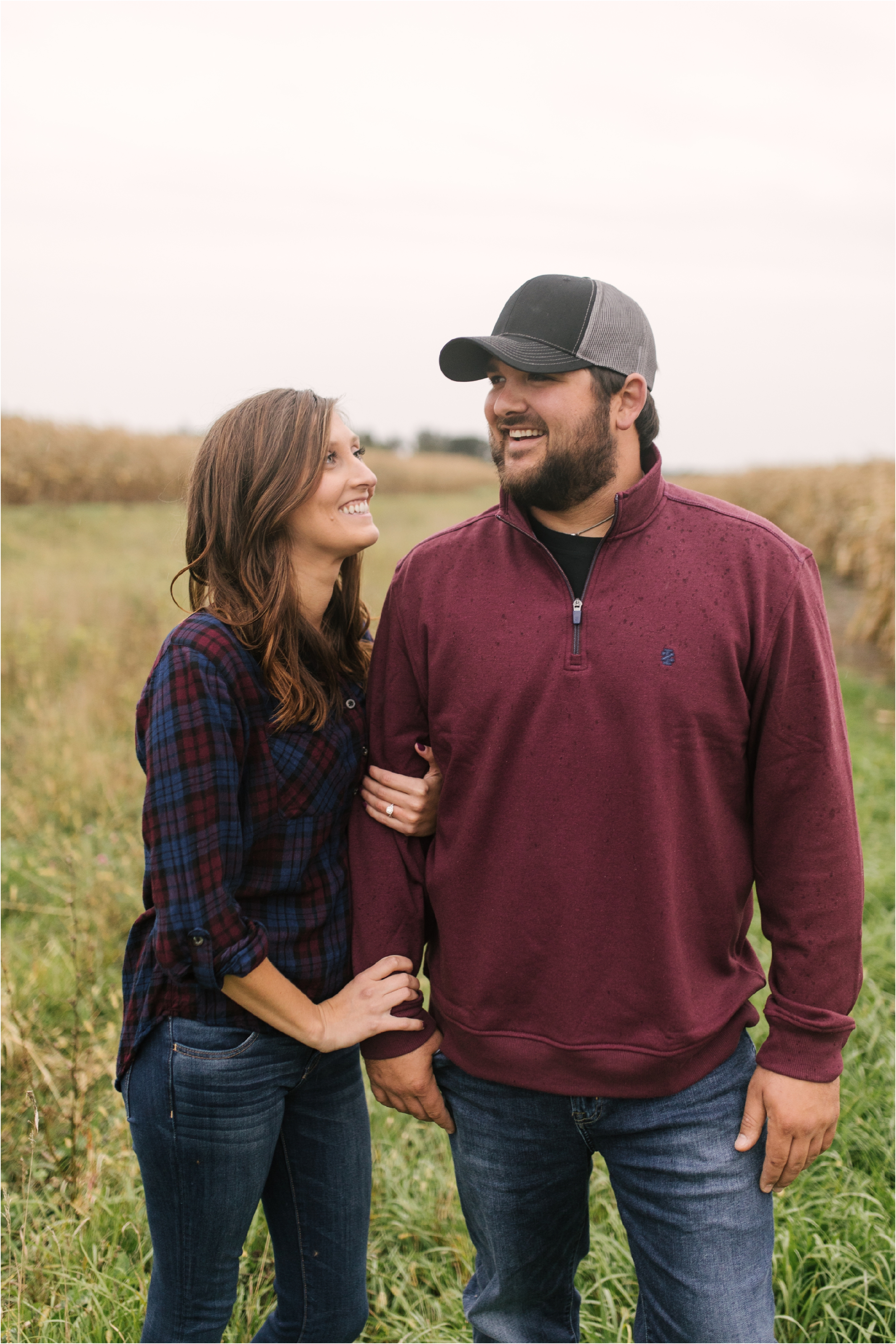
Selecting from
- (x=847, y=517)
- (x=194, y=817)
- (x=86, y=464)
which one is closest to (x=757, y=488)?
(x=847, y=517)

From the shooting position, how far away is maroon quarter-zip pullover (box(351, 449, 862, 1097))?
70.2 inches

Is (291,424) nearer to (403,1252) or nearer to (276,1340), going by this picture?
(276,1340)

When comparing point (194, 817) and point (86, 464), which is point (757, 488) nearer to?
point (86, 464)

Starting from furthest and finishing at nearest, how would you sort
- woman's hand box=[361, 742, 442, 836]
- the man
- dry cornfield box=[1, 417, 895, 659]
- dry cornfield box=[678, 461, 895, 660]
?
dry cornfield box=[1, 417, 895, 659] < dry cornfield box=[678, 461, 895, 660] < woman's hand box=[361, 742, 442, 836] < the man

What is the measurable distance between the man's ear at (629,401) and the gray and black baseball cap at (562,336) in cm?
2

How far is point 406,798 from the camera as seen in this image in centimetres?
202

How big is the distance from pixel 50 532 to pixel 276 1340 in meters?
11.5

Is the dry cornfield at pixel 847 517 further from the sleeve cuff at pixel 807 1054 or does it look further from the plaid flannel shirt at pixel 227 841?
the plaid flannel shirt at pixel 227 841

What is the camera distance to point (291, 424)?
1.95 meters

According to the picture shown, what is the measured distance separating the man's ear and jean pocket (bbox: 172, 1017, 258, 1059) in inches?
57.5

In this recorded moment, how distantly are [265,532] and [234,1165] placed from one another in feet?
4.10

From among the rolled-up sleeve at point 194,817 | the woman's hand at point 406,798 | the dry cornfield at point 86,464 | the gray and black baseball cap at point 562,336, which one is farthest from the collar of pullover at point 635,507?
the dry cornfield at point 86,464

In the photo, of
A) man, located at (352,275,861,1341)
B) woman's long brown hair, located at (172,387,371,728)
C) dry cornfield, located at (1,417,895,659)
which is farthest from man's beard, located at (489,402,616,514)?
dry cornfield, located at (1,417,895,659)

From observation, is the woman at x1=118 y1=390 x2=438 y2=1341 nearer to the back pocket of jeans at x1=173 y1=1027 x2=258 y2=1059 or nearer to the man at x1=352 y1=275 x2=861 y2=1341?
the back pocket of jeans at x1=173 y1=1027 x2=258 y2=1059
